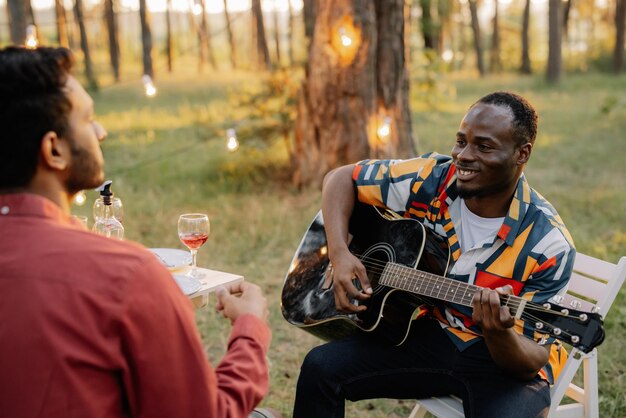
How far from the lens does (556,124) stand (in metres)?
13.1

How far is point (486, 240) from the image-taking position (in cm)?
277

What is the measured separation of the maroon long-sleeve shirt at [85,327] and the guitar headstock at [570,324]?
1.24m

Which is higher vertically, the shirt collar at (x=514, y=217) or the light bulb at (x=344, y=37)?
the light bulb at (x=344, y=37)

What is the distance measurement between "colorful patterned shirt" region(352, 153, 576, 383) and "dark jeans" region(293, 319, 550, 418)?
0.07 metres

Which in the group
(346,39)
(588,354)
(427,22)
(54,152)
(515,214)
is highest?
(427,22)

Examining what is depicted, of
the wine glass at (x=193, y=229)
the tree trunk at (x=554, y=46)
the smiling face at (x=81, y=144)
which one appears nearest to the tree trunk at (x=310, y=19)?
the wine glass at (x=193, y=229)

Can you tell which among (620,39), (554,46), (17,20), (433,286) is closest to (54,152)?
(433,286)

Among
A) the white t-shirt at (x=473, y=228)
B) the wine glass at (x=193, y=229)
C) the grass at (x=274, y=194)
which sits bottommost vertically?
the grass at (x=274, y=194)

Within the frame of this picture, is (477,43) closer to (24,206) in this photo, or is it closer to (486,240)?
(486,240)

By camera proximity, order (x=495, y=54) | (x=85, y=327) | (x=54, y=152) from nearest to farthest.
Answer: (x=85, y=327), (x=54, y=152), (x=495, y=54)

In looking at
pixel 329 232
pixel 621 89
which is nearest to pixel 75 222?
pixel 329 232

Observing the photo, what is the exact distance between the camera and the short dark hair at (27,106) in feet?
4.71

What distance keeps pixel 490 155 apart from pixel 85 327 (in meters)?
1.87

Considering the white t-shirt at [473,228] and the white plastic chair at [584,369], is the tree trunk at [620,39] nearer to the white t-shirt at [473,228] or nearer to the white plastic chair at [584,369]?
the white plastic chair at [584,369]
